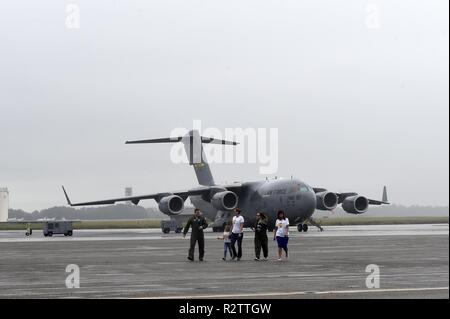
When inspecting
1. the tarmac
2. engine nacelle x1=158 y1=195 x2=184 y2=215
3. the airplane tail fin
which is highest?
the airplane tail fin

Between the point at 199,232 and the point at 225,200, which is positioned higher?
the point at 225,200

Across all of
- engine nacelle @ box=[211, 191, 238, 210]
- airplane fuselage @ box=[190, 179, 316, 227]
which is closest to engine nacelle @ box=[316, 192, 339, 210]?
airplane fuselage @ box=[190, 179, 316, 227]

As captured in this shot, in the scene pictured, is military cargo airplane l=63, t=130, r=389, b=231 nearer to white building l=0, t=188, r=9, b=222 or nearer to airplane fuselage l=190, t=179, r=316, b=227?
airplane fuselage l=190, t=179, r=316, b=227

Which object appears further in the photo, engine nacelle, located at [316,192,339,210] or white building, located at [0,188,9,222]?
white building, located at [0,188,9,222]

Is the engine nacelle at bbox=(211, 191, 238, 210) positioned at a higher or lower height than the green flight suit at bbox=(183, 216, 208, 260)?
higher

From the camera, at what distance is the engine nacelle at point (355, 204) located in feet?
214

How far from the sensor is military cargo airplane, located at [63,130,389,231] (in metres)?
55.2

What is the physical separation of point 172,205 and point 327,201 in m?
12.3

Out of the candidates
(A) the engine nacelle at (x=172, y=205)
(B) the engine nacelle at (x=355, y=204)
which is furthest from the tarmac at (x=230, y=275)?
(B) the engine nacelle at (x=355, y=204)

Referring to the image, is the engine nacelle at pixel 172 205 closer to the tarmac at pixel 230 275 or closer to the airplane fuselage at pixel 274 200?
the airplane fuselage at pixel 274 200

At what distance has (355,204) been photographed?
6512 cm

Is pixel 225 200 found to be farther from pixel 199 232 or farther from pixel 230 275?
pixel 230 275

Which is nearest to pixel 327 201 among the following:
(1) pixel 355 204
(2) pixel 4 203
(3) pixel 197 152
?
(1) pixel 355 204
